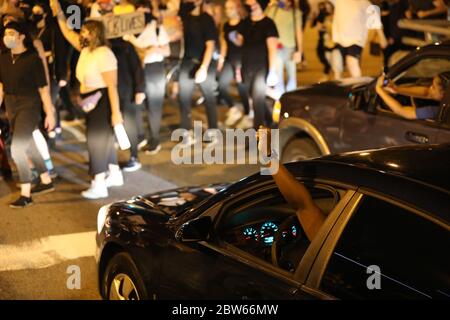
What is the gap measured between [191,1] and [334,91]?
3.28 meters

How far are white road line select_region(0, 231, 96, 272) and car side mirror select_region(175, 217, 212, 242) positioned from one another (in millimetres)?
2518

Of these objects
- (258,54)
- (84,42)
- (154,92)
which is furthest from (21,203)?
(258,54)

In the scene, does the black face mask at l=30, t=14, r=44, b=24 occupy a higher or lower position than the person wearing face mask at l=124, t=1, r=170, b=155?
higher

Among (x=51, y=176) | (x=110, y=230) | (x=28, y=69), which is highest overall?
(x=28, y=69)

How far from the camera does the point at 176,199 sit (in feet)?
16.8

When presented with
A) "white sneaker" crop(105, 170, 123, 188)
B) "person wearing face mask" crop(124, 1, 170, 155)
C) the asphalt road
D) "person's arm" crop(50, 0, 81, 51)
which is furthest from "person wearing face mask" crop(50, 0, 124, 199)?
"person wearing face mask" crop(124, 1, 170, 155)

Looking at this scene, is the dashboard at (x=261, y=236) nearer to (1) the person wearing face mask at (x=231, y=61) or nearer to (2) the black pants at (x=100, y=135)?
(2) the black pants at (x=100, y=135)

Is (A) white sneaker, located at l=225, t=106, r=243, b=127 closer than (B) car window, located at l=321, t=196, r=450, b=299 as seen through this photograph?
No

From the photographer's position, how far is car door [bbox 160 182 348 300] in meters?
3.37

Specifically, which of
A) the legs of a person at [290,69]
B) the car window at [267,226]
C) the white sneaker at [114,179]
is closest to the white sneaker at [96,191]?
the white sneaker at [114,179]

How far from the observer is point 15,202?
758 centimetres

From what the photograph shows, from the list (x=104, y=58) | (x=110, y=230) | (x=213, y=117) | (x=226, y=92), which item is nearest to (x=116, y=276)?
(x=110, y=230)

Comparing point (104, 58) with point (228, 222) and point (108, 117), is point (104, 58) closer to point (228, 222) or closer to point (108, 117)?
point (108, 117)

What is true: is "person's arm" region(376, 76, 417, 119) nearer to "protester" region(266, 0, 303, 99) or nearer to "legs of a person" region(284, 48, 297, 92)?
"protester" region(266, 0, 303, 99)
